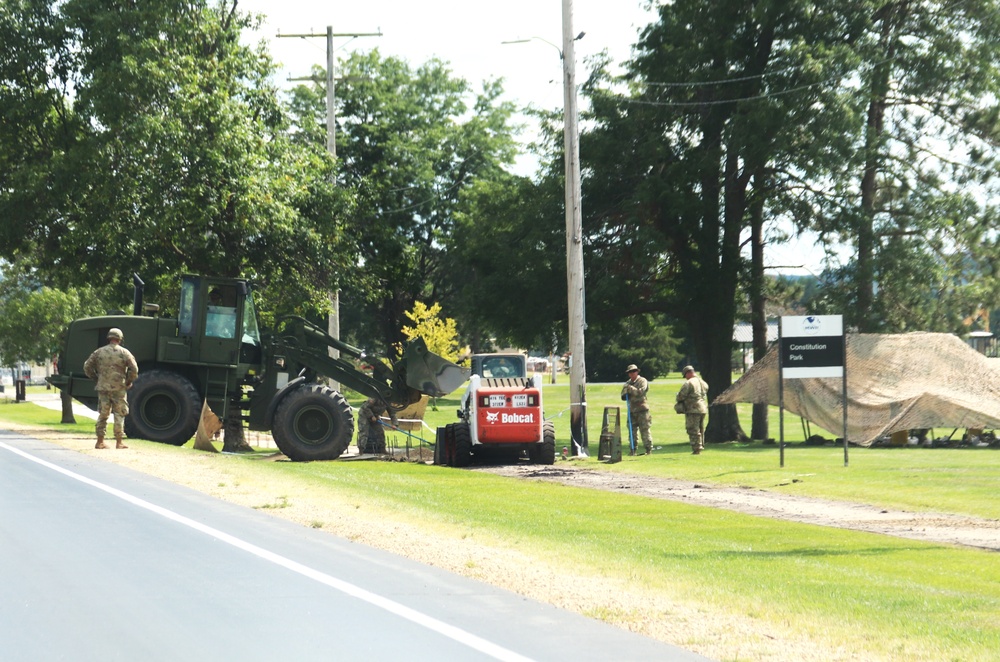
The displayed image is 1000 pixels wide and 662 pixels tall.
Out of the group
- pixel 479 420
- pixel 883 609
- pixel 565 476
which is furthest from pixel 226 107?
pixel 883 609

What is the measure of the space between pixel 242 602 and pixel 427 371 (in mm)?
19030

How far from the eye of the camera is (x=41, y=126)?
34.0 metres

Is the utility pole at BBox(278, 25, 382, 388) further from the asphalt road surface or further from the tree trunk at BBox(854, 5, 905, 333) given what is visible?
the asphalt road surface

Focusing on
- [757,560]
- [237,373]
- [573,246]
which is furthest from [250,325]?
[757,560]

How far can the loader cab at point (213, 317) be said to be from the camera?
27453mm

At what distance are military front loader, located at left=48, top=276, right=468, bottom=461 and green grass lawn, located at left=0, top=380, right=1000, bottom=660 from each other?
4.20 ft

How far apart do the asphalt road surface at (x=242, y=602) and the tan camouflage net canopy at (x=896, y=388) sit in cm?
2212

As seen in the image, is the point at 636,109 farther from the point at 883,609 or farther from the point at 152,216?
the point at 883,609

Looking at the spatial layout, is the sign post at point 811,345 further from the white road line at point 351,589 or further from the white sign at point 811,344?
the white road line at point 351,589

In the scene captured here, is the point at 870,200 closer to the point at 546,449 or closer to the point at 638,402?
the point at 638,402

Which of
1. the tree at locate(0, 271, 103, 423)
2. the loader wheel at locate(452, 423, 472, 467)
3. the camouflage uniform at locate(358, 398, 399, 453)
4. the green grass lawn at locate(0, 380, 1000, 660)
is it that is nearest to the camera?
the green grass lawn at locate(0, 380, 1000, 660)

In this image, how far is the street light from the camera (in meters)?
28.8

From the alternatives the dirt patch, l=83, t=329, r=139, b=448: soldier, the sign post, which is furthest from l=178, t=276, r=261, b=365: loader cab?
the sign post

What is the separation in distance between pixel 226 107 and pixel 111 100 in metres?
2.68
